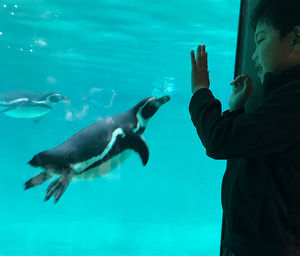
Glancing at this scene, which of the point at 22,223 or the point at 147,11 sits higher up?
the point at 147,11

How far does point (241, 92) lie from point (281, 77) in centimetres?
10

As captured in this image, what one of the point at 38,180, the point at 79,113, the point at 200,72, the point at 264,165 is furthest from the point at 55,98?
the point at 264,165

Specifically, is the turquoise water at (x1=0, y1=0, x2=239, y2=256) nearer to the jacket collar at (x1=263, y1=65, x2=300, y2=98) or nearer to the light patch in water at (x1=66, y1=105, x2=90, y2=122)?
the light patch in water at (x1=66, y1=105, x2=90, y2=122)

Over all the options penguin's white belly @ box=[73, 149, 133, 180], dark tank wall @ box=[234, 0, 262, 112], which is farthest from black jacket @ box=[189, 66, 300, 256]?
penguin's white belly @ box=[73, 149, 133, 180]

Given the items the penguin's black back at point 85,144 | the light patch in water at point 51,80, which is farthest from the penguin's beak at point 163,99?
the light patch in water at point 51,80

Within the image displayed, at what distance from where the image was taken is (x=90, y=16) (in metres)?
4.98

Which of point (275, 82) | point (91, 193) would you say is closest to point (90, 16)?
point (91, 193)

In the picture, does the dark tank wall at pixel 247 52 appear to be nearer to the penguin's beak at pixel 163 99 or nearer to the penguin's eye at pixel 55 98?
the penguin's beak at pixel 163 99

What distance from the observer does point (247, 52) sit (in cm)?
128

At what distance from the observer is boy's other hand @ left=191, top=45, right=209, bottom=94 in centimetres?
90

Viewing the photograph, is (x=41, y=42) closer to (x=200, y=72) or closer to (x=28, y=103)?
(x=28, y=103)

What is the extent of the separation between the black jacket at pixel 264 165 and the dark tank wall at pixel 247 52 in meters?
0.30

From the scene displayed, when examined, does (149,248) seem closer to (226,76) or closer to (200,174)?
(226,76)

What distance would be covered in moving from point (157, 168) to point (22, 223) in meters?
4.38
